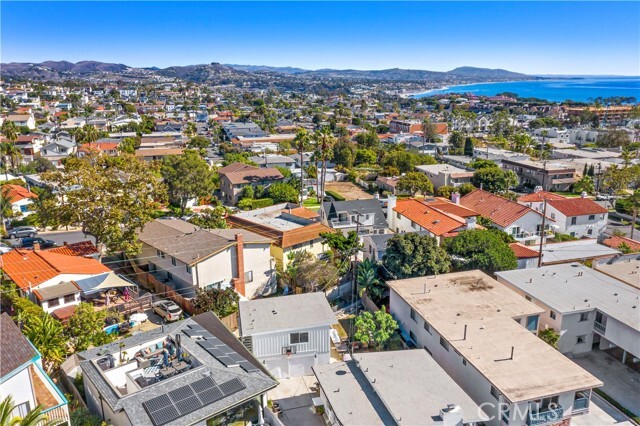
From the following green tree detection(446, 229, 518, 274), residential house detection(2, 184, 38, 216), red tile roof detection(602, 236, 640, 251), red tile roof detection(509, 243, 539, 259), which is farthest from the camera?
residential house detection(2, 184, 38, 216)

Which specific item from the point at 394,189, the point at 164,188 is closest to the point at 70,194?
the point at 164,188

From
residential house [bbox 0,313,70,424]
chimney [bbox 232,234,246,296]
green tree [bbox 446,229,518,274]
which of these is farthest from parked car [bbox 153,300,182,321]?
green tree [bbox 446,229,518,274]

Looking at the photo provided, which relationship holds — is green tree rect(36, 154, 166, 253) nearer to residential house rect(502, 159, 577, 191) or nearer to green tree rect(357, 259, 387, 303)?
green tree rect(357, 259, 387, 303)

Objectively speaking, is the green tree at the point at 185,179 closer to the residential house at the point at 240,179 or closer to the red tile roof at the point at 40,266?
the residential house at the point at 240,179

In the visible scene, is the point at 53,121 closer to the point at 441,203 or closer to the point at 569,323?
the point at 441,203

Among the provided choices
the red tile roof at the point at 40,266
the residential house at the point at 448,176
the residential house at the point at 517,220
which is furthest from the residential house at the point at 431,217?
the red tile roof at the point at 40,266

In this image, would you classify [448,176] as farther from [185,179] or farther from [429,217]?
[185,179]
